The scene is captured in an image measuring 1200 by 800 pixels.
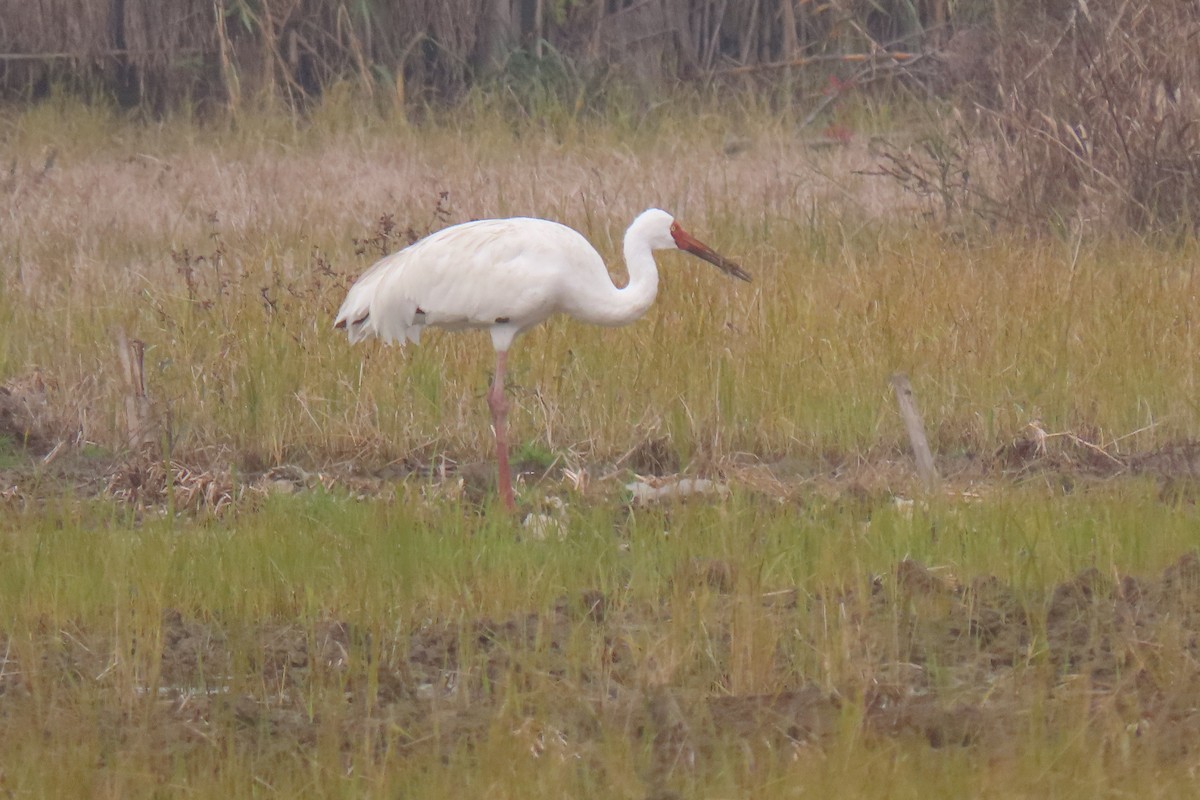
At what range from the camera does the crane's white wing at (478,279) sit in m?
6.39

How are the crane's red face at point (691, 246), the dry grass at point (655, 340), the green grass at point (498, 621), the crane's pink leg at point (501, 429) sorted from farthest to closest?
the crane's red face at point (691, 246) → the dry grass at point (655, 340) → the crane's pink leg at point (501, 429) → the green grass at point (498, 621)

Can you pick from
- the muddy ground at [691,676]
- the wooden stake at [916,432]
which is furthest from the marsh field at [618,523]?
the wooden stake at [916,432]

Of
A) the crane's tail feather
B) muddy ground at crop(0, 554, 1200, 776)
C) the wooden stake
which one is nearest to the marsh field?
muddy ground at crop(0, 554, 1200, 776)

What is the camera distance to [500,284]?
637 cm

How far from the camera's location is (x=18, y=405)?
6.79 m

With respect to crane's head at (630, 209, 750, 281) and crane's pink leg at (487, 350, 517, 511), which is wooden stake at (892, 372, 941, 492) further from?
crane's head at (630, 209, 750, 281)

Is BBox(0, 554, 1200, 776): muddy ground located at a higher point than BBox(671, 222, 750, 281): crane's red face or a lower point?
lower

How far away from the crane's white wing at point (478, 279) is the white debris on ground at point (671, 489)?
80 cm

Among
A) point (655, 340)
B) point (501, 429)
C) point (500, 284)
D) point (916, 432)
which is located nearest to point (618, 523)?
point (501, 429)

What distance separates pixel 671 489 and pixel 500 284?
3.52 ft

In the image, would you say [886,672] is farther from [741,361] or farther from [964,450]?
[741,361]

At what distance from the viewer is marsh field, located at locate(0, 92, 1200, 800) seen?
142 inches

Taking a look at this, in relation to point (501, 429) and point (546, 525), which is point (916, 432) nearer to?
point (546, 525)

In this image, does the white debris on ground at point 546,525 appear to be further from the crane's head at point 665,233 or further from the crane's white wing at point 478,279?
the crane's head at point 665,233
